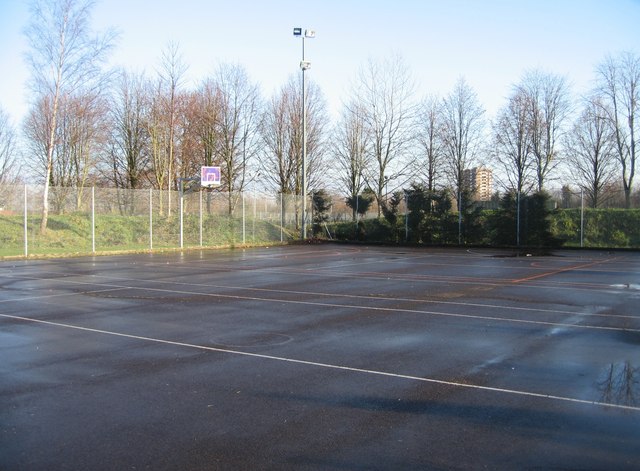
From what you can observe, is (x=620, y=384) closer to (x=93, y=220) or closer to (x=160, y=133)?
(x=93, y=220)

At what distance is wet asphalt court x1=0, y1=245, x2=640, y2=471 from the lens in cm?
437

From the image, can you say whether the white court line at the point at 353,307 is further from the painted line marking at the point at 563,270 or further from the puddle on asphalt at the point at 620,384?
the painted line marking at the point at 563,270

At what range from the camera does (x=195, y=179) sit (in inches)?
1304

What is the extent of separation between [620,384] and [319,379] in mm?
3174

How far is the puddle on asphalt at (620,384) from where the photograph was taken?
557cm

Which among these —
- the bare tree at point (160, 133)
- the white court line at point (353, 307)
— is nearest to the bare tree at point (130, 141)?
the bare tree at point (160, 133)

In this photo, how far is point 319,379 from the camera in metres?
6.32

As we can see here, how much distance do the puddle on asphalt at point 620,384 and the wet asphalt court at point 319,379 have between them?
0.03 metres

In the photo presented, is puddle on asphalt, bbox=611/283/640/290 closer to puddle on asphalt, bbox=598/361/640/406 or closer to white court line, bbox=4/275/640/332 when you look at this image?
white court line, bbox=4/275/640/332

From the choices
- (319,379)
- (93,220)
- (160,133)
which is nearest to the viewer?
(319,379)

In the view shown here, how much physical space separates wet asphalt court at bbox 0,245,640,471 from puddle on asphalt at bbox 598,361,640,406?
0.10 ft

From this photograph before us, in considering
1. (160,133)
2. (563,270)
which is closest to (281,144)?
(160,133)

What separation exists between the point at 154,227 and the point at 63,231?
4499 mm

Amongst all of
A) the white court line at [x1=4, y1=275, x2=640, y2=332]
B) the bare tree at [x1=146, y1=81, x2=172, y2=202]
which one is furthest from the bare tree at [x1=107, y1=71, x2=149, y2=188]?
the white court line at [x1=4, y1=275, x2=640, y2=332]
